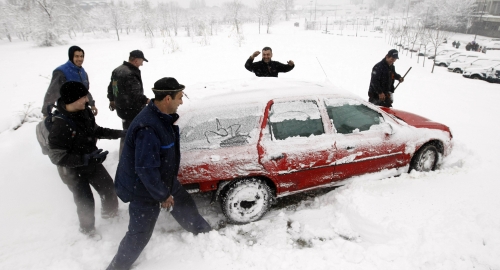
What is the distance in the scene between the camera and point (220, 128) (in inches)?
121

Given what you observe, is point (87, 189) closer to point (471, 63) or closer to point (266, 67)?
point (266, 67)

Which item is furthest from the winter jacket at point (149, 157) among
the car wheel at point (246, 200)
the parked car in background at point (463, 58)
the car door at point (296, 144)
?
the parked car in background at point (463, 58)

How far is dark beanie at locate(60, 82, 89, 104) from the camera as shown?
8.27 ft

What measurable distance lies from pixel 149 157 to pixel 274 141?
148 centimetres

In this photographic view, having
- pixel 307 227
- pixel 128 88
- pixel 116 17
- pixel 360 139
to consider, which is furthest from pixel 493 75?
pixel 116 17

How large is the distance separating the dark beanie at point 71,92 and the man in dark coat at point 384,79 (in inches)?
206

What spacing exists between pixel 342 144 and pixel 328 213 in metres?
0.90

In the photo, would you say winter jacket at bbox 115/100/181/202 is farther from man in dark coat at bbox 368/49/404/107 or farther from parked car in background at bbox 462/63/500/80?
parked car in background at bbox 462/63/500/80

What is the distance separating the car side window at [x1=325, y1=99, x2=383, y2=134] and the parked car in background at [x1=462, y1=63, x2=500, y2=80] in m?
16.2

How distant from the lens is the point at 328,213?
3.42m

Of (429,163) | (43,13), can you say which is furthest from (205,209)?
(43,13)

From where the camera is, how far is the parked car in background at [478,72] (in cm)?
1483

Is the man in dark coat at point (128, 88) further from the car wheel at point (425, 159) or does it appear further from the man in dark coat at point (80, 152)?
the car wheel at point (425, 159)

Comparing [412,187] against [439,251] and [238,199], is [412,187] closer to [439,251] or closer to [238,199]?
[439,251]
